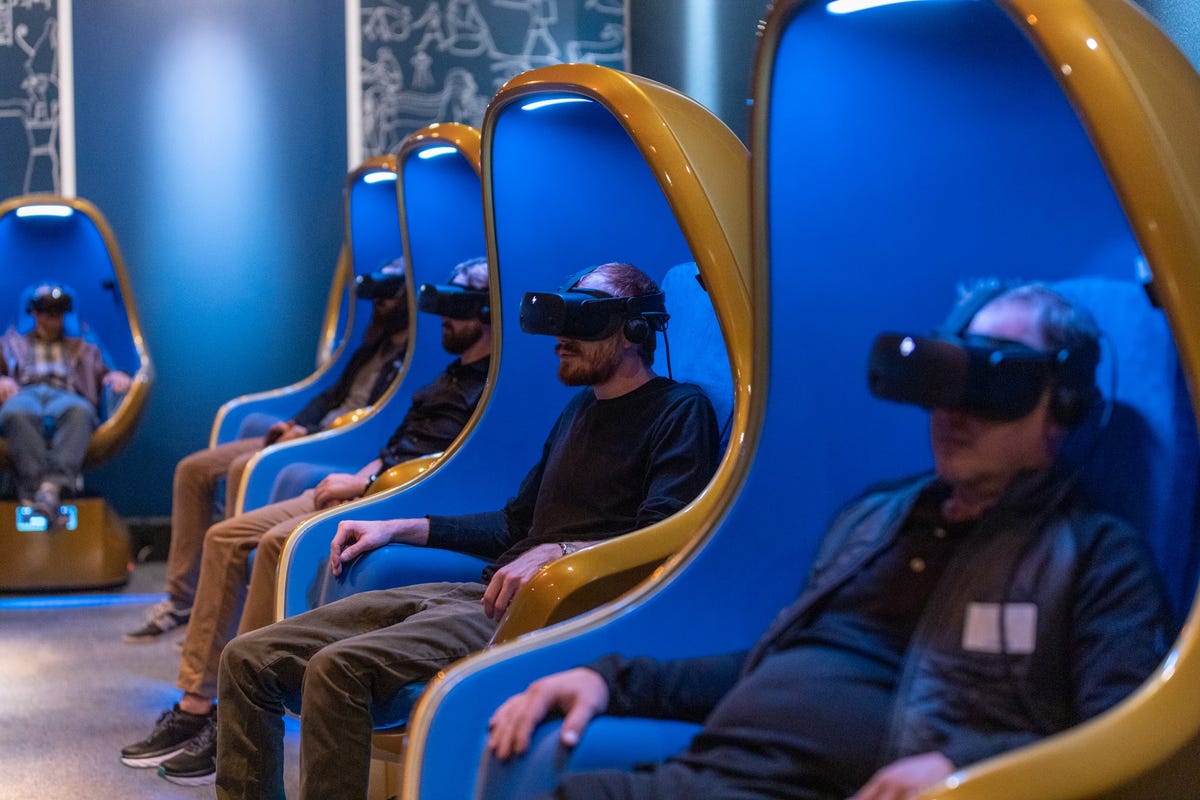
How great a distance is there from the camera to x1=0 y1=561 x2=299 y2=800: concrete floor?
2.85m

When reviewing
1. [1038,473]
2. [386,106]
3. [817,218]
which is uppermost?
[386,106]

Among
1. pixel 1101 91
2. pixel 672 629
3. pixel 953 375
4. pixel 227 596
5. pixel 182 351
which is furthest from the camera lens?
pixel 182 351

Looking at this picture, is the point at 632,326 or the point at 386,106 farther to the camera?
the point at 386,106

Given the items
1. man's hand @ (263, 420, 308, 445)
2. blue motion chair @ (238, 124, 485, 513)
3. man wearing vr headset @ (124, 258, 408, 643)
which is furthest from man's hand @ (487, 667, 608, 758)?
man's hand @ (263, 420, 308, 445)

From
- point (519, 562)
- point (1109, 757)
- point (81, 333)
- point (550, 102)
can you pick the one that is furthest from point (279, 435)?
point (1109, 757)

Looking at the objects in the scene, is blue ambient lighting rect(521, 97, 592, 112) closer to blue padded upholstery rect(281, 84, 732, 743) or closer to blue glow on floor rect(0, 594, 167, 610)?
blue padded upholstery rect(281, 84, 732, 743)

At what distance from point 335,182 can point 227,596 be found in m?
2.97

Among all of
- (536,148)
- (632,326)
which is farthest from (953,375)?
(536,148)

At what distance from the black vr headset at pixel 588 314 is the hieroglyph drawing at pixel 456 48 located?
12.0 feet

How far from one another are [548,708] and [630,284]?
92cm

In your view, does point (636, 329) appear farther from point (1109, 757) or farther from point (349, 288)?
point (349, 288)

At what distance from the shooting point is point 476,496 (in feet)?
9.22

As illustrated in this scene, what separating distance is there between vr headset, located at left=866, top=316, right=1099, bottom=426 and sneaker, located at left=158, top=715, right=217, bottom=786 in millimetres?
1945

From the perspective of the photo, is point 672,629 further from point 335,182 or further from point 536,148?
point 335,182
